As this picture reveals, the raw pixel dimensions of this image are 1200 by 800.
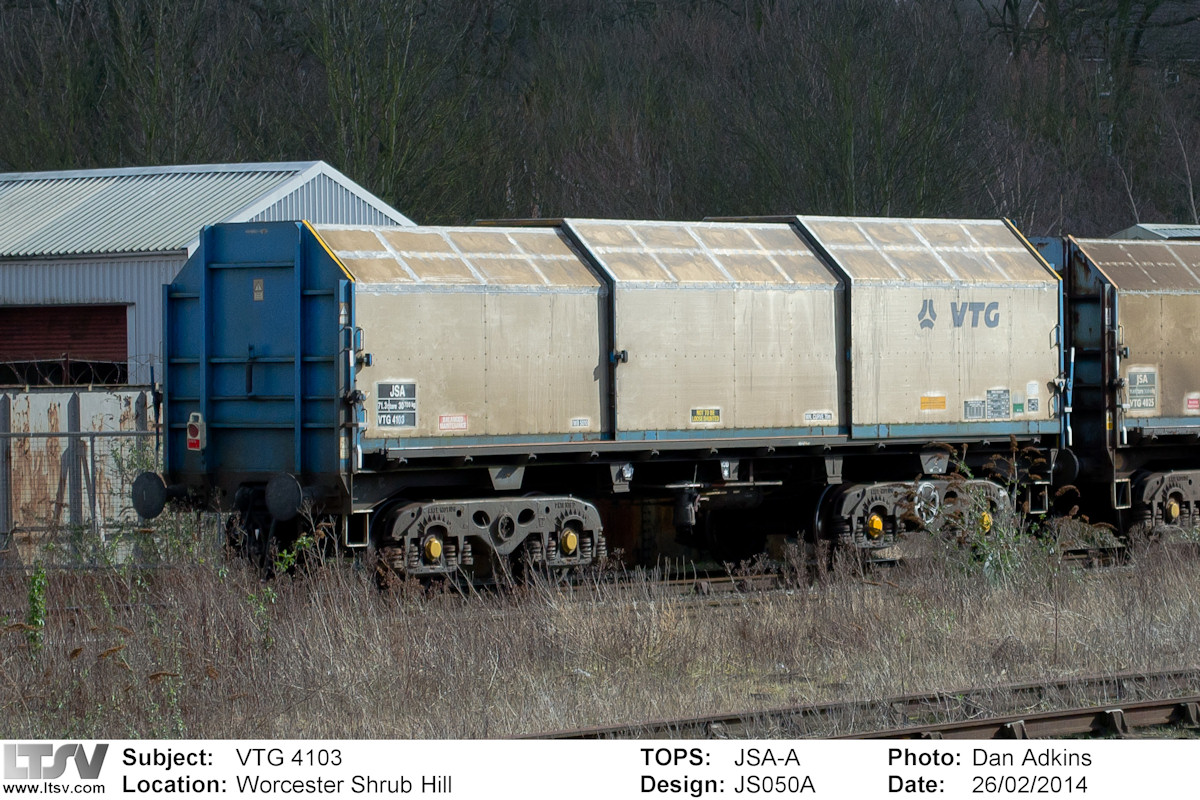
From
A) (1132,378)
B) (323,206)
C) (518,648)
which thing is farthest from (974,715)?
(323,206)

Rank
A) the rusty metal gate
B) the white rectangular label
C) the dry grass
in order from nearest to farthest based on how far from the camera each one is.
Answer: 1. the dry grass
2. the white rectangular label
3. the rusty metal gate

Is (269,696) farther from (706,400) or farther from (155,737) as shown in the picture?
(706,400)

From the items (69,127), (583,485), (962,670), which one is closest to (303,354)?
(583,485)

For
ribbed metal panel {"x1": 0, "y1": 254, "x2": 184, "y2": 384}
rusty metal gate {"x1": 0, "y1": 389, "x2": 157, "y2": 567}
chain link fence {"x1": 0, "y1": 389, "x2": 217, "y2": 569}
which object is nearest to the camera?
chain link fence {"x1": 0, "y1": 389, "x2": 217, "y2": 569}

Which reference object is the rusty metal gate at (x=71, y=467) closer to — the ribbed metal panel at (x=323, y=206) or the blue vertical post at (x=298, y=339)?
the blue vertical post at (x=298, y=339)

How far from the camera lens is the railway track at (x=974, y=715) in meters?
8.19

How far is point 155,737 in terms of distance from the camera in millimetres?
7969

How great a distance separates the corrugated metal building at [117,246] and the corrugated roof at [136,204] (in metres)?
0.03

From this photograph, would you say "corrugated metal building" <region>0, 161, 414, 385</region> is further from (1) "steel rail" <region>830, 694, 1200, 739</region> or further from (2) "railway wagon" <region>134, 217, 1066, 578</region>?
(1) "steel rail" <region>830, 694, 1200, 739</region>

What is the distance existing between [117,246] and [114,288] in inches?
25.9

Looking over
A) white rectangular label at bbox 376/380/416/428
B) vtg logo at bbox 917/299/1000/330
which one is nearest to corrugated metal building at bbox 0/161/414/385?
white rectangular label at bbox 376/380/416/428

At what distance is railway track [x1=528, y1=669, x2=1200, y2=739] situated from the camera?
8188 millimetres
